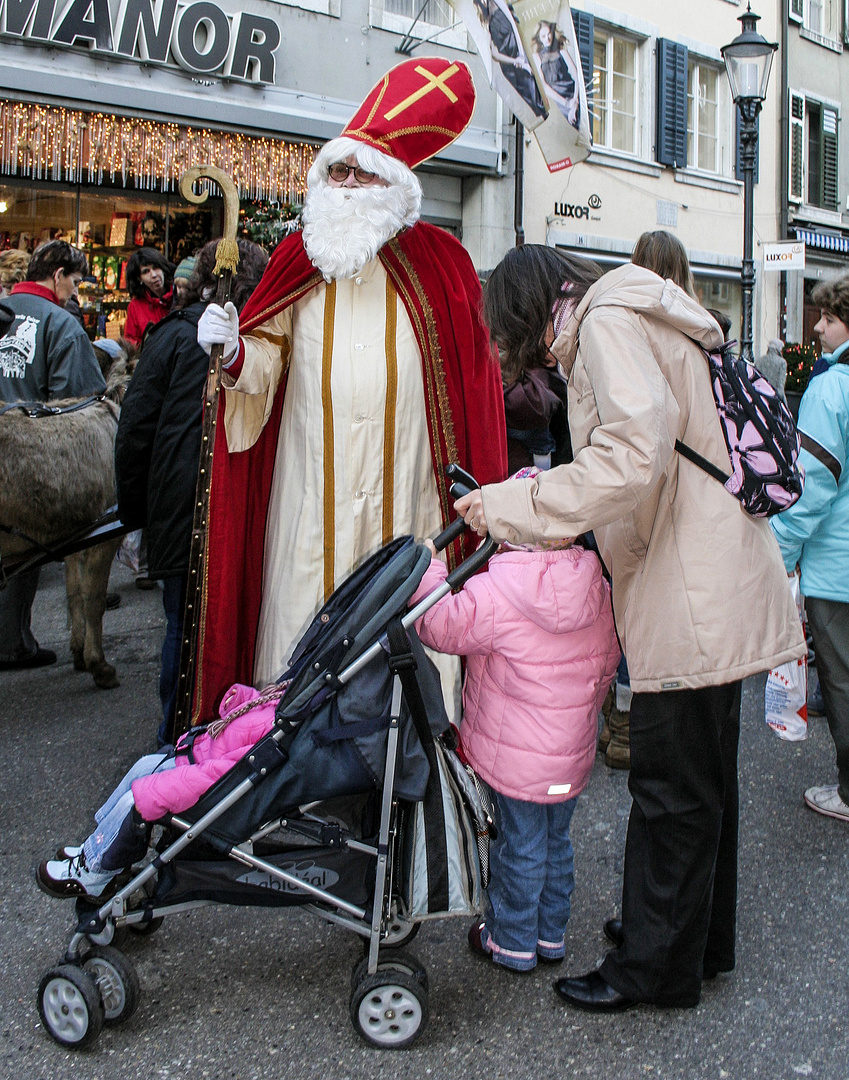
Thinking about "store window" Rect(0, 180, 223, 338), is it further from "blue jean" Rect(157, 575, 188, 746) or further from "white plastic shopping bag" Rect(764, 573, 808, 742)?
"white plastic shopping bag" Rect(764, 573, 808, 742)

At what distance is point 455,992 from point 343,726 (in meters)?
0.87

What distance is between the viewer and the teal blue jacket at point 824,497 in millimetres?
3518

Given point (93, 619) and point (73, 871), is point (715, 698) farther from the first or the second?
point (93, 619)

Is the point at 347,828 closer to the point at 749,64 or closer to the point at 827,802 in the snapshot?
the point at 827,802

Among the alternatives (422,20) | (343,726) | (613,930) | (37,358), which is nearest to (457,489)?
(343,726)

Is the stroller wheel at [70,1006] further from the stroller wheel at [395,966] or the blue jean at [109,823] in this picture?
the stroller wheel at [395,966]

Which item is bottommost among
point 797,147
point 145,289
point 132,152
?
point 145,289

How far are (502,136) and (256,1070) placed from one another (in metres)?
12.0

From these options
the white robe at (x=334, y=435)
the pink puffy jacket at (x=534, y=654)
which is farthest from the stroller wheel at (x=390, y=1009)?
the white robe at (x=334, y=435)

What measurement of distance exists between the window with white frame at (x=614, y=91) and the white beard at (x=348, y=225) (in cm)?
1228

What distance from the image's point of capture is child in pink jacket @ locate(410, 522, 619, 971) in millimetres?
2455

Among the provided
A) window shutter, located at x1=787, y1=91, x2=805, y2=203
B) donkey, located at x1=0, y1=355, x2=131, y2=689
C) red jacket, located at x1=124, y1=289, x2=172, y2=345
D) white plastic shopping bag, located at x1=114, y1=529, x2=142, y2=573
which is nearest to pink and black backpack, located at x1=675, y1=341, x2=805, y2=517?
donkey, located at x1=0, y1=355, x2=131, y2=689

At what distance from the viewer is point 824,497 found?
355 centimetres

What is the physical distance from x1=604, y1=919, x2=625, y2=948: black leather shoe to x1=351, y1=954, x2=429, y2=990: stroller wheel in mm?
720
